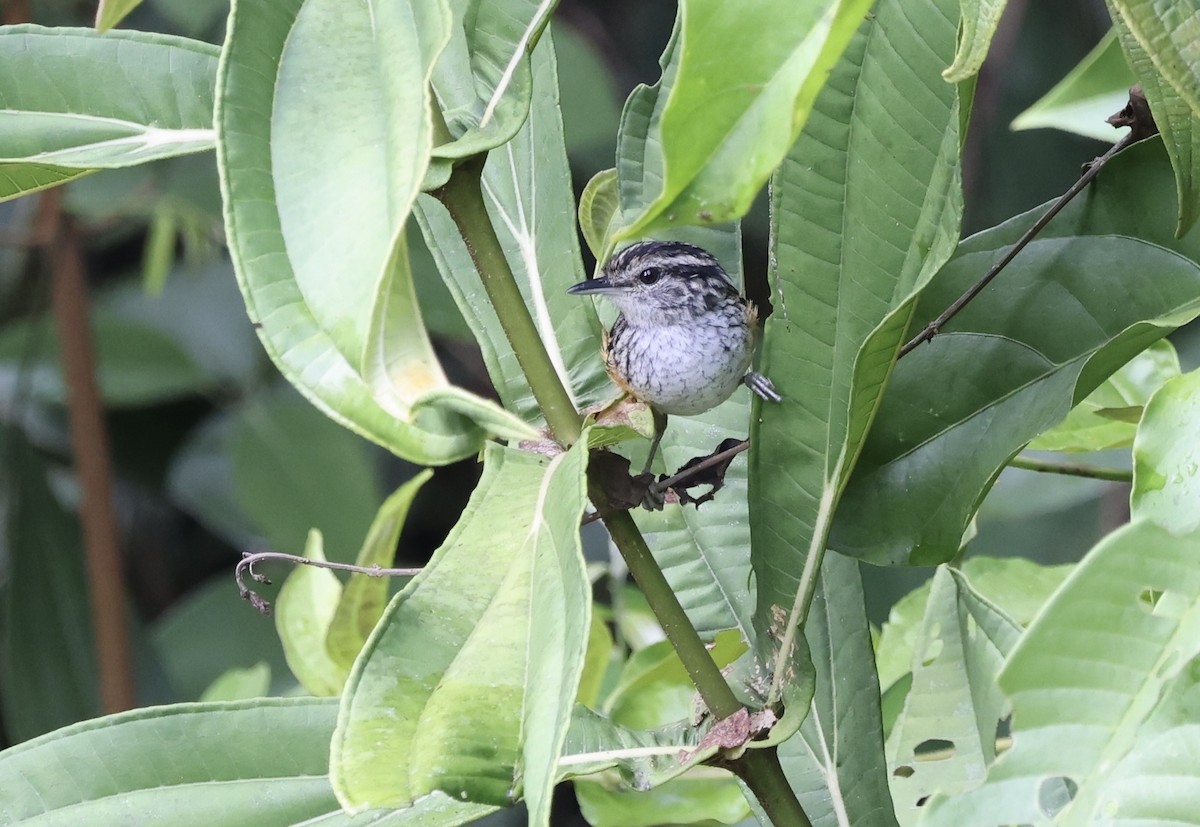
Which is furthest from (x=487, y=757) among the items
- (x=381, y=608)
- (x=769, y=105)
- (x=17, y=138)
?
(x=381, y=608)

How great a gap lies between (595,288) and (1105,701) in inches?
25.6

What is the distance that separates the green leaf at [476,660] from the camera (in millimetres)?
591

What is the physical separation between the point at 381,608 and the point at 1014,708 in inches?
30.2

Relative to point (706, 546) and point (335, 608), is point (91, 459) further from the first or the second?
point (706, 546)

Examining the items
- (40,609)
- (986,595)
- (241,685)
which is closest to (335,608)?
(241,685)

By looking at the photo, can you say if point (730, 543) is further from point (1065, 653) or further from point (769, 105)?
point (769, 105)

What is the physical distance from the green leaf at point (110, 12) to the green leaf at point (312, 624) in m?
0.58

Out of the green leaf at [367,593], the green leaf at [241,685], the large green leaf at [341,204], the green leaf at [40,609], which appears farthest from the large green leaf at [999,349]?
the green leaf at [40,609]

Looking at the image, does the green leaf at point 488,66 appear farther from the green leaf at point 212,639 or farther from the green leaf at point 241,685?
the green leaf at point 212,639

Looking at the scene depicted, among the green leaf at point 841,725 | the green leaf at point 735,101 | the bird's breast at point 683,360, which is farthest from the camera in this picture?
the bird's breast at point 683,360

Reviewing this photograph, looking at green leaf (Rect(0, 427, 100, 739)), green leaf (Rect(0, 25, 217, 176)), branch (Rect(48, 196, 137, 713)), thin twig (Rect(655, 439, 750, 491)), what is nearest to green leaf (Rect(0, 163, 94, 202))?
green leaf (Rect(0, 25, 217, 176))

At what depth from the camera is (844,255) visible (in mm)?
768

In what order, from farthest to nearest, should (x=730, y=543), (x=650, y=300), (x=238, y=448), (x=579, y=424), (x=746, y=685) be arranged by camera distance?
(x=238, y=448)
(x=650, y=300)
(x=730, y=543)
(x=746, y=685)
(x=579, y=424)

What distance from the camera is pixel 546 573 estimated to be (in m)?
0.62
